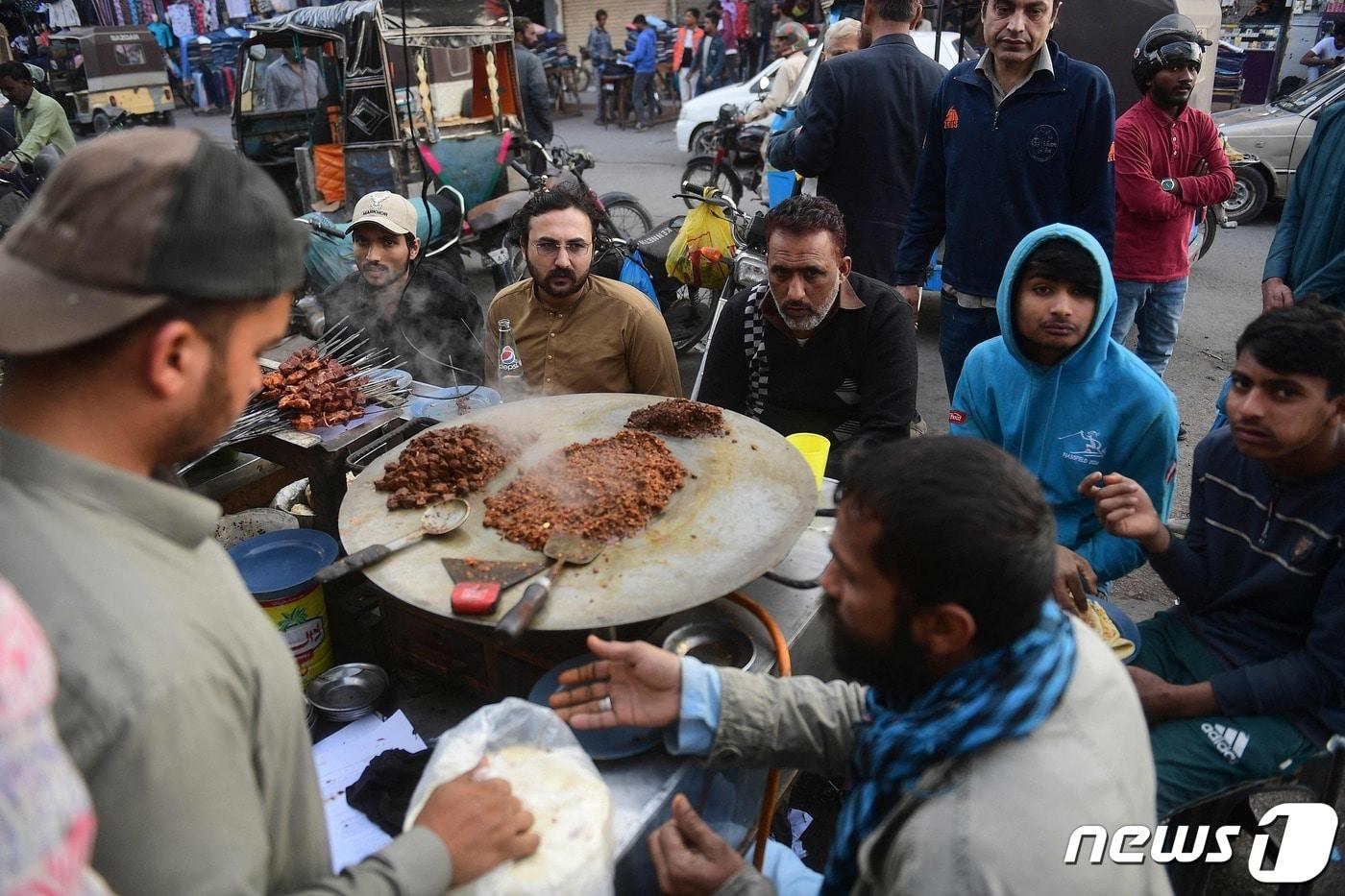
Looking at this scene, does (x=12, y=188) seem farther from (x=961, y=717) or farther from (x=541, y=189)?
(x=961, y=717)

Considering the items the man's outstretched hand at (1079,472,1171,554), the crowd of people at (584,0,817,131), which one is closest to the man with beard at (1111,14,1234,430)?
the man's outstretched hand at (1079,472,1171,554)

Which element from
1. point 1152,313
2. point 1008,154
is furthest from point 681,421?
point 1152,313

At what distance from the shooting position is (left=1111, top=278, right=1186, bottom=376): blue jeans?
481 centimetres

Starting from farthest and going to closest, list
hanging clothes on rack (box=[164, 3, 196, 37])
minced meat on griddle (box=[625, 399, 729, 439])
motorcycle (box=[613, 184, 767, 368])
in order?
1. hanging clothes on rack (box=[164, 3, 196, 37])
2. motorcycle (box=[613, 184, 767, 368])
3. minced meat on griddle (box=[625, 399, 729, 439])

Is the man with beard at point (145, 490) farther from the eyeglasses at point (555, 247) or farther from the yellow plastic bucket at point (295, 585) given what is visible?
the eyeglasses at point (555, 247)

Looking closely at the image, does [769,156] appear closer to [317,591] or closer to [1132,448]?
[1132,448]

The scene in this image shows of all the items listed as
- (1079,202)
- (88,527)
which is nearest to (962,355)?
(1079,202)

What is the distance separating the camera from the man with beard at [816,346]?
331 centimetres

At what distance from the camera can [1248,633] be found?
2.36 meters

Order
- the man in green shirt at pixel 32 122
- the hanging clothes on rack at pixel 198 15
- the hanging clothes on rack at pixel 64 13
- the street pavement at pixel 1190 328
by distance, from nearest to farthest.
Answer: the street pavement at pixel 1190 328
the man in green shirt at pixel 32 122
the hanging clothes on rack at pixel 64 13
the hanging clothes on rack at pixel 198 15

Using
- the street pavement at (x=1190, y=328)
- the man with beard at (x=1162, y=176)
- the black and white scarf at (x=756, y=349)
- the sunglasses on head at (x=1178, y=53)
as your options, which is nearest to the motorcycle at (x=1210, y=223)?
the street pavement at (x=1190, y=328)

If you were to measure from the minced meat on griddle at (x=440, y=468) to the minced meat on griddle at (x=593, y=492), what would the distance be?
11 cm

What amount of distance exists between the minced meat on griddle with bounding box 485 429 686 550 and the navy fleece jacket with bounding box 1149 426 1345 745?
1475mm

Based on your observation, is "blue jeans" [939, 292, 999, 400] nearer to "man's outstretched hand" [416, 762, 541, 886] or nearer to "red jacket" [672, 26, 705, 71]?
"man's outstretched hand" [416, 762, 541, 886]
